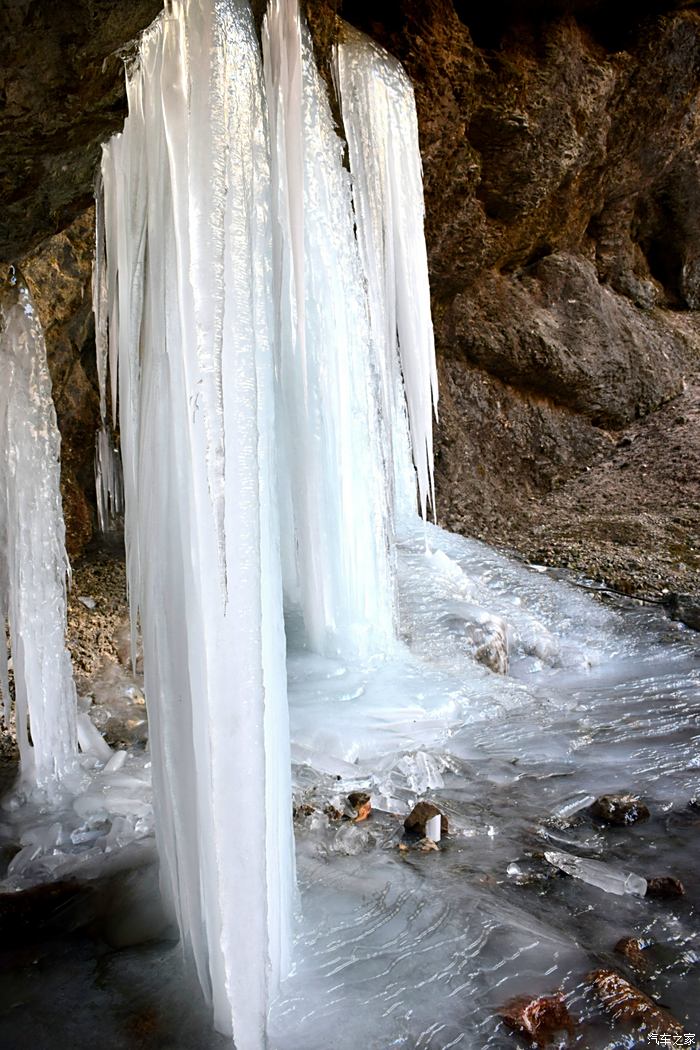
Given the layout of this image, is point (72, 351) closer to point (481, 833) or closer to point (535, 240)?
point (481, 833)

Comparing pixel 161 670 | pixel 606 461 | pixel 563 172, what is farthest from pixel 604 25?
pixel 161 670

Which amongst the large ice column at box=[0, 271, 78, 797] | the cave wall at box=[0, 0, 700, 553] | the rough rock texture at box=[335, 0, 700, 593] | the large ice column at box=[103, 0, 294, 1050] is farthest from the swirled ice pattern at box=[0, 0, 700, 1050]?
the rough rock texture at box=[335, 0, 700, 593]

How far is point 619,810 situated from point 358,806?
2.80 feet

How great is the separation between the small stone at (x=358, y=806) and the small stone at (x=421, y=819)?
16cm

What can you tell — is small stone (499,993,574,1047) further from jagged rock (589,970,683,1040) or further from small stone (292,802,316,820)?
small stone (292,802,316,820)

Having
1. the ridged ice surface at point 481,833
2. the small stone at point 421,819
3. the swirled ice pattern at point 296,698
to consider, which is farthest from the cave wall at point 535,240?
the small stone at point 421,819

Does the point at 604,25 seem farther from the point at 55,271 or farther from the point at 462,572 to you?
the point at 55,271

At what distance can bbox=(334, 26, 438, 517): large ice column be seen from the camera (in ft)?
16.3

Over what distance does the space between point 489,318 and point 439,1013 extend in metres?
7.07

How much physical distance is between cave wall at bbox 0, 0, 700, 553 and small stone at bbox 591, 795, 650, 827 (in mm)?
3393

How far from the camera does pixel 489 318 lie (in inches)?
322

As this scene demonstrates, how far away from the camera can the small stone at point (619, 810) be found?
111 inches

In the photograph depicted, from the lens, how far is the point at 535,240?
8352 millimetres

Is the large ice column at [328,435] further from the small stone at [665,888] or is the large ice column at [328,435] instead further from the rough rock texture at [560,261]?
the small stone at [665,888]
